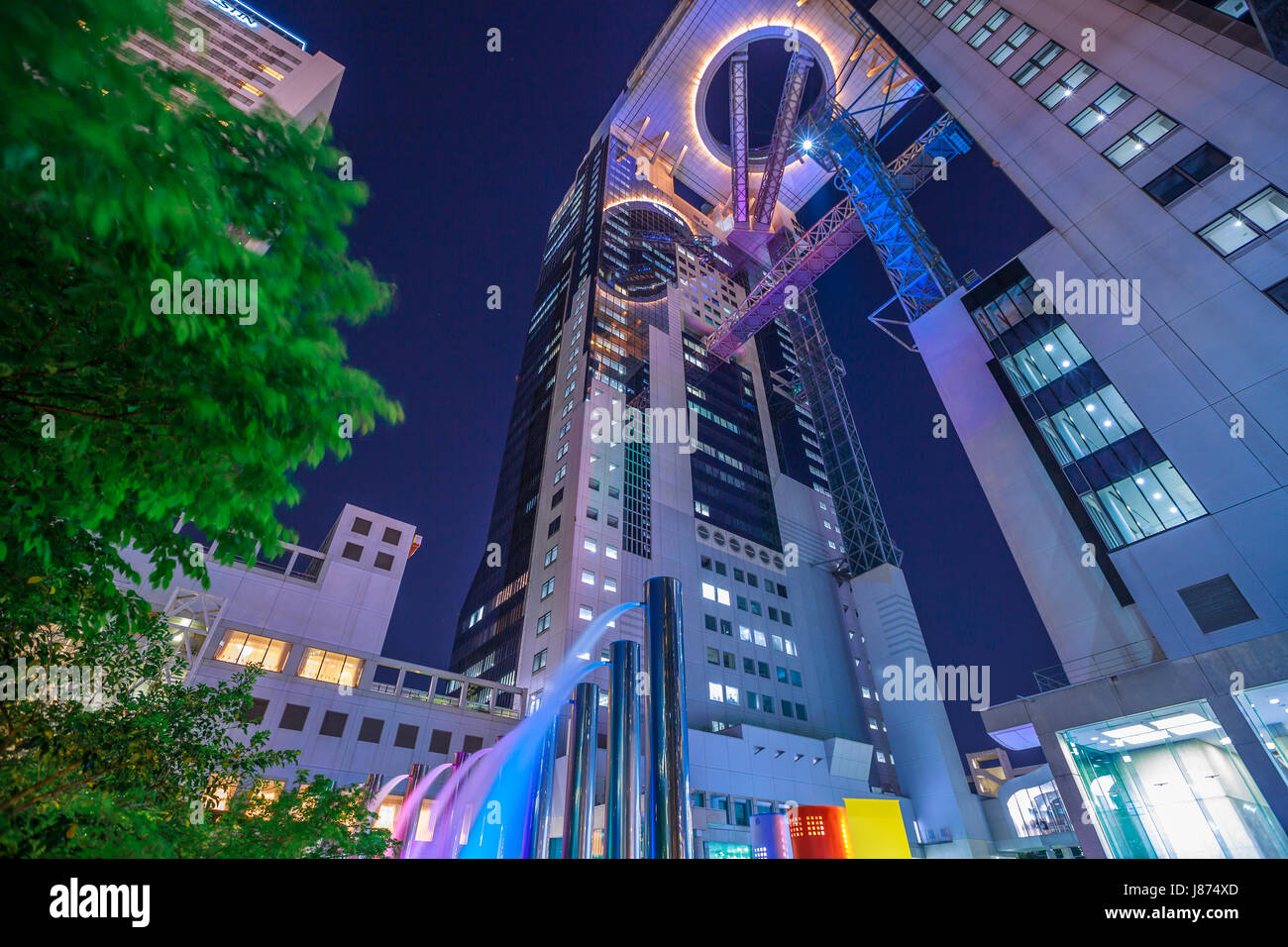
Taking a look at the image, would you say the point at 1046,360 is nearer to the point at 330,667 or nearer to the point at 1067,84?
the point at 1067,84

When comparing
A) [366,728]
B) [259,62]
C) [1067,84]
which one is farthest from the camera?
[259,62]

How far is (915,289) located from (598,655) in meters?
42.2

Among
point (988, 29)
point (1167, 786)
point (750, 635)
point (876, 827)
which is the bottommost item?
point (876, 827)

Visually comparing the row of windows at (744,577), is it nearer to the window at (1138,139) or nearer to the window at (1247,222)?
the window at (1138,139)

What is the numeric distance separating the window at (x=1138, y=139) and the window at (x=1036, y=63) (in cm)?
803

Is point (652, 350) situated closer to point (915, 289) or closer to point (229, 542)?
A: point (915, 289)

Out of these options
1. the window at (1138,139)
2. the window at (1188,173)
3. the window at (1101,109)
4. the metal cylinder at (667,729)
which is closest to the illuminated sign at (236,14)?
the window at (1101,109)

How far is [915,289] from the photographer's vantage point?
49.1 metres

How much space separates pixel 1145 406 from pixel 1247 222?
824 cm

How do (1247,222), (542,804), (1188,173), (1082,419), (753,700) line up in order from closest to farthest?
(1247,222), (1188,173), (1082,419), (542,804), (753,700)

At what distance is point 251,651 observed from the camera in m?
38.5

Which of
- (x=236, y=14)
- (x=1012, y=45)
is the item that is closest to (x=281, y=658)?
(x=1012, y=45)
